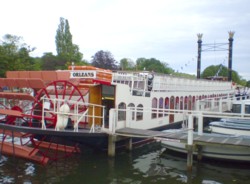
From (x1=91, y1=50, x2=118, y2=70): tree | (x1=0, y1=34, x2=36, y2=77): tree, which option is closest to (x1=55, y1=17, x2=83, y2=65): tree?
(x1=91, y1=50, x2=118, y2=70): tree

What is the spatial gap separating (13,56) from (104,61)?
687 inches

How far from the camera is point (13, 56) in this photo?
29422mm

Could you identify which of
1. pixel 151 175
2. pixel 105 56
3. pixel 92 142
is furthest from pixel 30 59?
pixel 151 175

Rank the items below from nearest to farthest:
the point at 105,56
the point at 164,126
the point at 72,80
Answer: the point at 72,80
the point at 164,126
the point at 105,56

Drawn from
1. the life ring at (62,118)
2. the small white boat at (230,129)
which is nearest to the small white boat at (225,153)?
the small white boat at (230,129)

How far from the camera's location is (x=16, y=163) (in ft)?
35.8

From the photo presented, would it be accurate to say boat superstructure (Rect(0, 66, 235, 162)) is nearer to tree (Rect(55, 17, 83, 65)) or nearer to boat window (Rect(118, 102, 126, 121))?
boat window (Rect(118, 102, 126, 121))

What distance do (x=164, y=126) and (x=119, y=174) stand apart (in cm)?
611

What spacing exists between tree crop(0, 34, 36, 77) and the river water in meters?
18.8

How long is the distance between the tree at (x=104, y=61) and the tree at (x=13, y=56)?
13.1 meters

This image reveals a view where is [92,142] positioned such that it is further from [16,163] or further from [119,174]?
[16,163]

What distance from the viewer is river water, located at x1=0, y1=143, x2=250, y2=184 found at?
9.41m

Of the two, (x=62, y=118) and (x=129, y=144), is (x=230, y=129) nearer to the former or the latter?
(x=129, y=144)

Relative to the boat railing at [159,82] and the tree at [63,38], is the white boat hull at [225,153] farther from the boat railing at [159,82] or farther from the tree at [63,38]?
the tree at [63,38]
